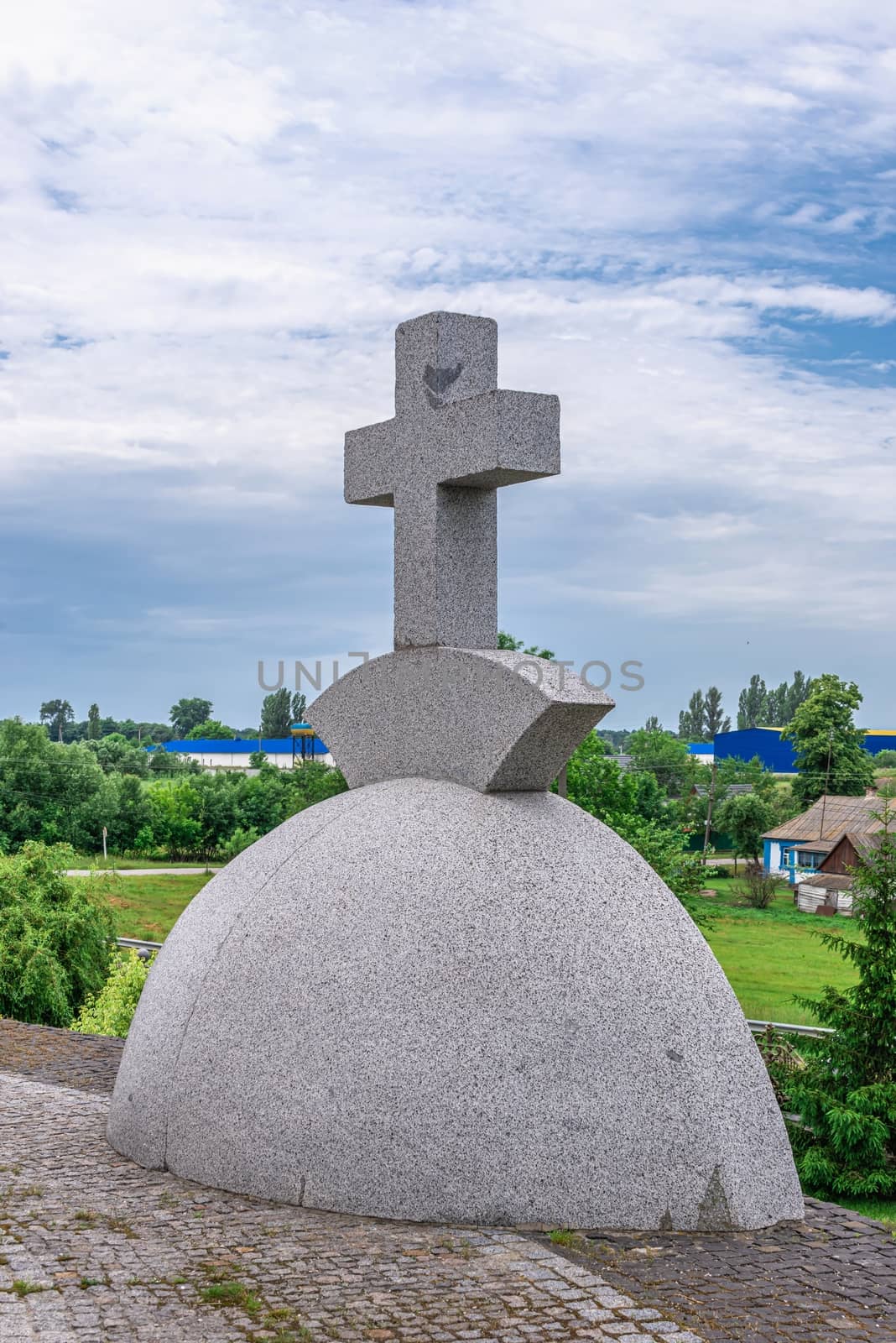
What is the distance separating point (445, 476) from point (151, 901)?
46813 mm

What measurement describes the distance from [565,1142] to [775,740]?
99478 millimetres

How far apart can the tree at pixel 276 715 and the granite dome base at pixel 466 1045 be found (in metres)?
101

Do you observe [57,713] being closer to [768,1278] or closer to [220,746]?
[220,746]

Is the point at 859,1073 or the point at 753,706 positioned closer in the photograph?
the point at 859,1073

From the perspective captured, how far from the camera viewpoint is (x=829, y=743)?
242 feet

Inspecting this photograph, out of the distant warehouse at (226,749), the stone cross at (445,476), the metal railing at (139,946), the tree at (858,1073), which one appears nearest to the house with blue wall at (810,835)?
the metal railing at (139,946)

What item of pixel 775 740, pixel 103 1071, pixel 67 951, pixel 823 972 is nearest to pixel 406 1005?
pixel 103 1071

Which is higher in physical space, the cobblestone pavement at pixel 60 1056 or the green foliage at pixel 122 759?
the green foliage at pixel 122 759

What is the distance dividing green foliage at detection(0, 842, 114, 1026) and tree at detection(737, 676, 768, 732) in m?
99.2

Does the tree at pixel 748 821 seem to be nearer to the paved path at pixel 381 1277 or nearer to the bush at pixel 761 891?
Result: the bush at pixel 761 891

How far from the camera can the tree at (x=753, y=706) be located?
403ft

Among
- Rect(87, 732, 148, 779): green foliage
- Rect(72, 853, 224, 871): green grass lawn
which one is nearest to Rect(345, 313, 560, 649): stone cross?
Rect(72, 853, 224, 871): green grass lawn

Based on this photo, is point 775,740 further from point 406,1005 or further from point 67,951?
point 406,1005

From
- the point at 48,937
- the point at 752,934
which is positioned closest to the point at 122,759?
the point at 752,934
